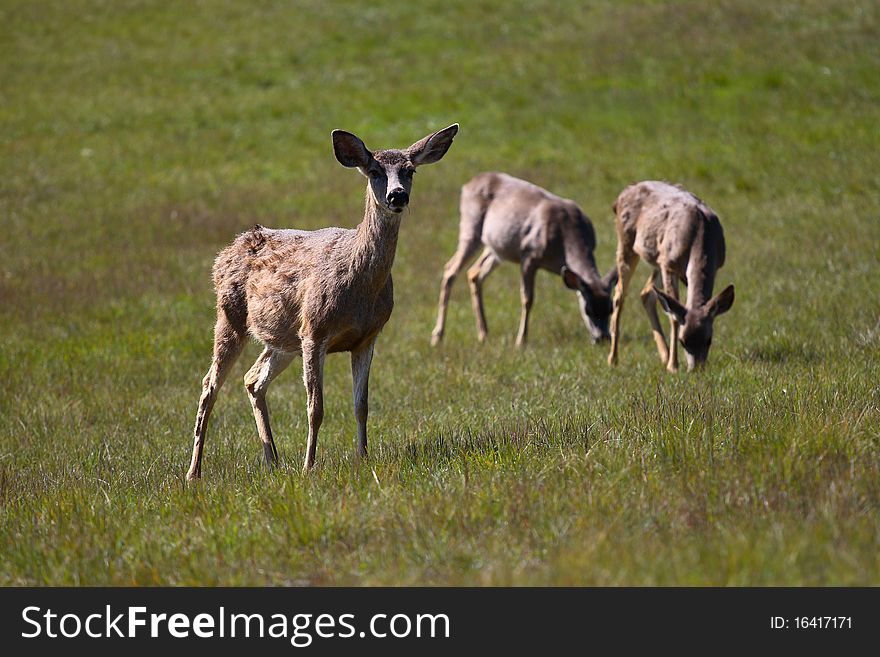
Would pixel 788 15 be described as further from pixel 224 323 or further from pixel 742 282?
pixel 224 323

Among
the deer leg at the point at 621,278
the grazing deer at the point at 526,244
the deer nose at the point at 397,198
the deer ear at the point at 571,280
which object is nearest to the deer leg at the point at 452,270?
the grazing deer at the point at 526,244

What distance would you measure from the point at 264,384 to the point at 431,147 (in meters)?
2.23

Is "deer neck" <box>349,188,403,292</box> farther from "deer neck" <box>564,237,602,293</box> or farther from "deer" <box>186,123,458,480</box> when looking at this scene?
"deer neck" <box>564,237,602,293</box>

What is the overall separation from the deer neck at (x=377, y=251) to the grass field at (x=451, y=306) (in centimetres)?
114

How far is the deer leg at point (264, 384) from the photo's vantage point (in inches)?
306

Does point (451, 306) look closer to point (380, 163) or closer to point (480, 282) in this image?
point (480, 282)

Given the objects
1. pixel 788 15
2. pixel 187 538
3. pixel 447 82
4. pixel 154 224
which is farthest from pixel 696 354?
pixel 788 15

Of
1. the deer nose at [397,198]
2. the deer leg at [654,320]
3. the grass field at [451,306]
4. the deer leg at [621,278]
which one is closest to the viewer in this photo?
the grass field at [451,306]

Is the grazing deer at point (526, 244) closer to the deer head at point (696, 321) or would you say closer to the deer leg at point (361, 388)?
the deer head at point (696, 321)

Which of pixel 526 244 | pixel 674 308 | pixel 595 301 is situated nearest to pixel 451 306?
pixel 526 244

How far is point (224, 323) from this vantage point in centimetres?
791

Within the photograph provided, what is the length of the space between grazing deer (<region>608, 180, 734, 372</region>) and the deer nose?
363 centimetres
